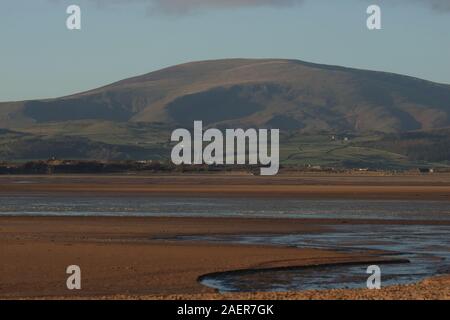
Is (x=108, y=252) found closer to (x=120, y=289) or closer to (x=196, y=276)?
(x=196, y=276)

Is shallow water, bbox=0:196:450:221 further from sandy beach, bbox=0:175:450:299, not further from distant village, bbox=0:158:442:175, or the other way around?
distant village, bbox=0:158:442:175

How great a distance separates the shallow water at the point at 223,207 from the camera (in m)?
47.3

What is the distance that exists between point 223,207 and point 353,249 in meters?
22.3

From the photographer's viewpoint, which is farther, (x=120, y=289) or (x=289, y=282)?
(x=289, y=282)

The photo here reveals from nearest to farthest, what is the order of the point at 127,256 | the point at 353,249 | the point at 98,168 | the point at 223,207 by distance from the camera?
the point at 127,256 < the point at 353,249 < the point at 223,207 < the point at 98,168

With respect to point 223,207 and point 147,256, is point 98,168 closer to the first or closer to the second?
point 223,207

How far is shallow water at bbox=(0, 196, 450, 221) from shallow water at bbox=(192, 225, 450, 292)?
25.8ft

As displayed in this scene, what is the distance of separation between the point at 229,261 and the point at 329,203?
31.6 m

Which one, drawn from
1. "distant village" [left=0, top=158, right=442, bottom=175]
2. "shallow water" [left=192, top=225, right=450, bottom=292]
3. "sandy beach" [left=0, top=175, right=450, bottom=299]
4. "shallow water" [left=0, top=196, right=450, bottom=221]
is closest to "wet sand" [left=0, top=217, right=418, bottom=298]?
"sandy beach" [left=0, top=175, right=450, bottom=299]

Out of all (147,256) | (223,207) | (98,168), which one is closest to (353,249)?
(147,256)

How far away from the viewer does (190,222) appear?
42156 millimetres

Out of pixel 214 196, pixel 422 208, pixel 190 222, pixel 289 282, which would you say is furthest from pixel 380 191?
pixel 289 282

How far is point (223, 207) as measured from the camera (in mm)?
53438

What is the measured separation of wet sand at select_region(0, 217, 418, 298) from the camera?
74.4 feet
